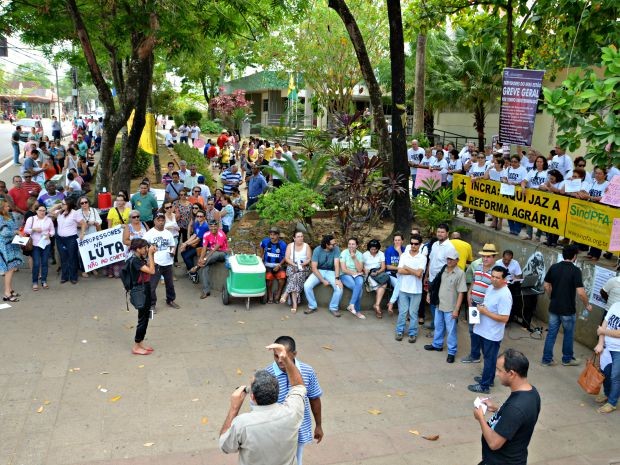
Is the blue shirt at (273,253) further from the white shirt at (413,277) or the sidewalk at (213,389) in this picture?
the white shirt at (413,277)

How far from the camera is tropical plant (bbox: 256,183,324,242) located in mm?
10352

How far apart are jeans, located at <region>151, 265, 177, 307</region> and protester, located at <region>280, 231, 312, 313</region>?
1922mm

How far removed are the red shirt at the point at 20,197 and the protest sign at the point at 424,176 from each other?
888cm

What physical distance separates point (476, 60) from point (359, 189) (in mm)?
13323

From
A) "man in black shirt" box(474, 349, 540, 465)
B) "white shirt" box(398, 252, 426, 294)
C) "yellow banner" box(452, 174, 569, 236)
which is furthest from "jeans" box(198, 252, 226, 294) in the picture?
"man in black shirt" box(474, 349, 540, 465)

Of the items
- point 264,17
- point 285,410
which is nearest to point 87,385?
point 285,410

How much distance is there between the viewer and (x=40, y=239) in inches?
395

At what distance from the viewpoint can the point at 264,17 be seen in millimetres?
12992

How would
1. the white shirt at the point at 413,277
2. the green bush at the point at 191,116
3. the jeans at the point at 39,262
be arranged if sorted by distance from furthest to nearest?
the green bush at the point at 191,116 < the jeans at the point at 39,262 < the white shirt at the point at 413,277

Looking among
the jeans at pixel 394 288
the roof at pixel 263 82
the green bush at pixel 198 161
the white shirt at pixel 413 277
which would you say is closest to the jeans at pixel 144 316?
the white shirt at pixel 413 277

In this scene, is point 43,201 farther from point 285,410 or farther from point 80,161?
point 285,410

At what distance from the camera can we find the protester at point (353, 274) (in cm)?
959

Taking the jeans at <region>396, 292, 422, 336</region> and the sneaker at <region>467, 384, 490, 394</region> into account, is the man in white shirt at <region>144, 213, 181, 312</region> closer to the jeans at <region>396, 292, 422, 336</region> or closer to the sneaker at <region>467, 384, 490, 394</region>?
the jeans at <region>396, 292, 422, 336</region>

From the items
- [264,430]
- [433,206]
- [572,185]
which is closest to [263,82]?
[433,206]
